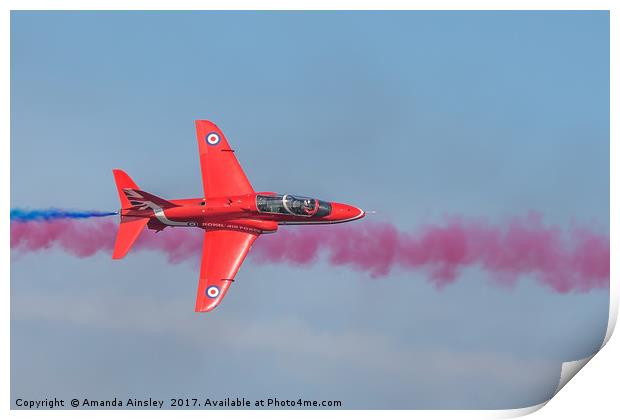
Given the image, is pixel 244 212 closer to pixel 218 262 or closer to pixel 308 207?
pixel 218 262

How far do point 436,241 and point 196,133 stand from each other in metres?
6.32

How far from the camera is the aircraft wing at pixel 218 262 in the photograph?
38719 millimetres

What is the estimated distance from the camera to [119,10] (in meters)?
40.1

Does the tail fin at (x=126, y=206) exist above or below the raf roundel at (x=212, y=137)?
below

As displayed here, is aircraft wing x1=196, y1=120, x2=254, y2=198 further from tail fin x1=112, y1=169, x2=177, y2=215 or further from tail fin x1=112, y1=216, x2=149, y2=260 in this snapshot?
tail fin x1=112, y1=216, x2=149, y2=260

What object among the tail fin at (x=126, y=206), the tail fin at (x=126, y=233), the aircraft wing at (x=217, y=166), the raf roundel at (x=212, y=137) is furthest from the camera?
the raf roundel at (x=212, y=137)

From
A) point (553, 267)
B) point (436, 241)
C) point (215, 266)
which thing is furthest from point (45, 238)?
point (553, 267)

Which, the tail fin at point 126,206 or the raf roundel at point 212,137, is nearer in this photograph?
the tail fin at point 126,206

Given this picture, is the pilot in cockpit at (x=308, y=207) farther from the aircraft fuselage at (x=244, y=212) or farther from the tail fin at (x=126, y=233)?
the tail fin at (x=126, y=233)

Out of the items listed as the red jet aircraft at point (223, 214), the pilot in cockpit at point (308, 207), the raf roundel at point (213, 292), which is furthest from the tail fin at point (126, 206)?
the pilot in cockpit at point (308, 207)

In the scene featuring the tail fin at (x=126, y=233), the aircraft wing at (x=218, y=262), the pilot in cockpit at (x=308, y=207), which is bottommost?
the aircraft wing at (x=218, y=262)

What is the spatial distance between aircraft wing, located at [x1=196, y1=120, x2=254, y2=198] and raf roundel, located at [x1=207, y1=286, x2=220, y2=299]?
91.8 inches

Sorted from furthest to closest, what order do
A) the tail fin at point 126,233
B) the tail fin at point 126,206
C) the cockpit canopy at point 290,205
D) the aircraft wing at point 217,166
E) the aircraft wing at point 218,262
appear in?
the aircraft wing at point 217,166 → the cockpit canopy at point 290,205 → the tail fin at point 126,206 → the tail fin at point 126,233 → the aircraft wing at point 218,262

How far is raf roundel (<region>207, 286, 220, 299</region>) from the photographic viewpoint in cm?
3872
